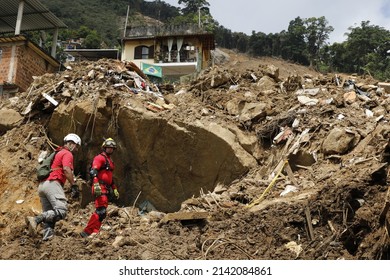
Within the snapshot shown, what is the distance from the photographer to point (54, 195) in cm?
696

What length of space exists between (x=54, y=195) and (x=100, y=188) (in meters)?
0.83

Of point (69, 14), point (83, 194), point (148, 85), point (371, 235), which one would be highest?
point (69, 14)

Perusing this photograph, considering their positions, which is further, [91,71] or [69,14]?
[69,14]

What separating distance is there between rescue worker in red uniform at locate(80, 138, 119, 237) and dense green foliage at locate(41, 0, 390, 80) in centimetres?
2302

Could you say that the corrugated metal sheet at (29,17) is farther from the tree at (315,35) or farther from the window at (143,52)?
the tree at (315,35)

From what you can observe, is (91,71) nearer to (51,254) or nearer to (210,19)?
(51,254)

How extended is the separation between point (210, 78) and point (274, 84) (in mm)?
1941

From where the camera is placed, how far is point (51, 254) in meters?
6.64

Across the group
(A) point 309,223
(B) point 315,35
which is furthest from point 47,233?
(B) point 315,35

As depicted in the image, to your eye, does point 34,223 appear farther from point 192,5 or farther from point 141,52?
point 192,5

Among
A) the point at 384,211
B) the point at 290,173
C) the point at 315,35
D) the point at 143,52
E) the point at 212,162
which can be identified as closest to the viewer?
the point at 384,211

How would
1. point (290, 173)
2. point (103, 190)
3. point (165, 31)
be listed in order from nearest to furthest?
point (103, 190) < point (290, 173) < point (165, 31)

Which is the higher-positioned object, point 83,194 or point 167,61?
point 167,61

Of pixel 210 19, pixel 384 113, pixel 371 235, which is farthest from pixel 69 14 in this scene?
pixel 371 235
